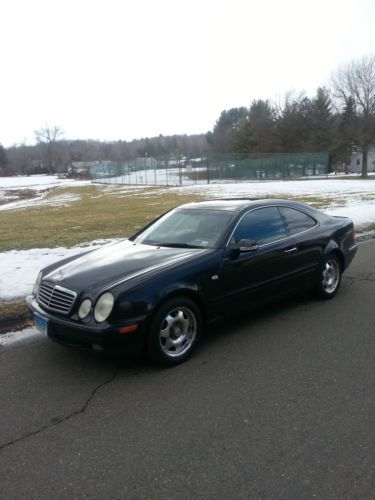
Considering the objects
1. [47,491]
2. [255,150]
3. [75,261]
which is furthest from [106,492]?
[255,150]

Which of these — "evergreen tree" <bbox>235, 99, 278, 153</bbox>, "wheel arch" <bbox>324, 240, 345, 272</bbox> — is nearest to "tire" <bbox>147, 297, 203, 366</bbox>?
"wheel arch" <bbox>324, 240, 345, 272</bbox>

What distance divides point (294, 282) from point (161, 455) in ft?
9.67

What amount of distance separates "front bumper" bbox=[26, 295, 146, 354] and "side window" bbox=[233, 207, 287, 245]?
1.55 meters

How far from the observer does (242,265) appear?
4.49 m

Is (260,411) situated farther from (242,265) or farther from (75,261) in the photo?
Result: (75,261)

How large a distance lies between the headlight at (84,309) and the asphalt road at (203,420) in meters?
0.55

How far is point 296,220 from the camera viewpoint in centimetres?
545

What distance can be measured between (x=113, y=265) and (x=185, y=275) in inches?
27.6

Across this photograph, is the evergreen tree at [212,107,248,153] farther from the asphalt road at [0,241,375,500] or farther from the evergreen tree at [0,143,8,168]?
the asphalt road at [0,241,375,500]

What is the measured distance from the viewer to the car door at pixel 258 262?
438 centimetres

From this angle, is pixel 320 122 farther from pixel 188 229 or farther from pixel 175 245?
pixel 175 245

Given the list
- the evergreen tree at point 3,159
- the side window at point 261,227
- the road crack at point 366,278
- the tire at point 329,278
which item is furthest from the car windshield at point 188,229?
the evergreen tree at point 3,159

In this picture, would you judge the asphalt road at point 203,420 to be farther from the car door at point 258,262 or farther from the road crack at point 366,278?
the road crack at point 366,278

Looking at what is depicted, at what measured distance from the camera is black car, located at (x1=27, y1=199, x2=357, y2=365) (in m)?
3.63
